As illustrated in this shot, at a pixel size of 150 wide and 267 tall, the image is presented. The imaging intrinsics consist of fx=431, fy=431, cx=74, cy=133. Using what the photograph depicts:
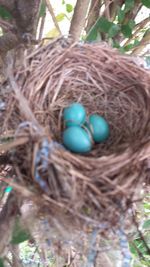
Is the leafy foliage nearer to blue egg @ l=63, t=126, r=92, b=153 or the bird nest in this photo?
the bird nest

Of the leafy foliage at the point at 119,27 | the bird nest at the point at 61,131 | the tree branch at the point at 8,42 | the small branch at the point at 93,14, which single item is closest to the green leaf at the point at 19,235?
the bird nest at the point at 61,131

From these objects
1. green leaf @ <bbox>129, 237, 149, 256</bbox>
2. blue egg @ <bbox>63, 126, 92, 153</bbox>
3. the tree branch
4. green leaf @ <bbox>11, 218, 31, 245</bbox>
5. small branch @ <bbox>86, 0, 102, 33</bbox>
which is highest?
small branch @ <bbox>86, 0, 102, 33</bbox>

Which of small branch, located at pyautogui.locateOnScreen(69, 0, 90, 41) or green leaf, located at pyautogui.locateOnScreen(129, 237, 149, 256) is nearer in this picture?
green leaf, located at pyautogui.locateOnScreen(129, 237, 149, 256)

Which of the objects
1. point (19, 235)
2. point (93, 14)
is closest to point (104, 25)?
point (93, 14)

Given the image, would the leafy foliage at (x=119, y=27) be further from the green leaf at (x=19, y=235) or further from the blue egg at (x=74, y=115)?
the green leaf at (x=19, y=235)

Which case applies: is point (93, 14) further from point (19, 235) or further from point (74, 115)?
point (19, 235)

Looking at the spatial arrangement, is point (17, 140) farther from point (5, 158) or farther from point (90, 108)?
point (90, 108)

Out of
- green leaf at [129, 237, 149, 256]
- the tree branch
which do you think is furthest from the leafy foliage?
green leaf at [129, 237, 149, 256]
